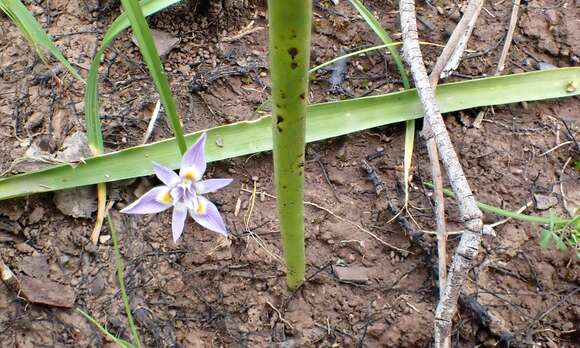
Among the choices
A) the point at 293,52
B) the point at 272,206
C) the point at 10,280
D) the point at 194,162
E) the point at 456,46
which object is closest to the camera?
the point at 293,52

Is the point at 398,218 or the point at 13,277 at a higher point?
the point at 398,218

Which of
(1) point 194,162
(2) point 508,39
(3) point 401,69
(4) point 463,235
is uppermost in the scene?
(2) point 508,39

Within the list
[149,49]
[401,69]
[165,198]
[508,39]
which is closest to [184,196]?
[165,198]

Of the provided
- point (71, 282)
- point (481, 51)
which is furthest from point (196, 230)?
point (481, 51)

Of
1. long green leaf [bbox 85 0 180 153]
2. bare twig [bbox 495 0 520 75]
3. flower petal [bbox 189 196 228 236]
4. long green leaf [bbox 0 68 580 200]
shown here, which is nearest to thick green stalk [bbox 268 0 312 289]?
flower petal [bbox 189 196 228 236]

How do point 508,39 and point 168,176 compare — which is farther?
point 508,39

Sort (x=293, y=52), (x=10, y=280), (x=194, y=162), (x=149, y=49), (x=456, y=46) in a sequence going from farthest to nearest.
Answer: (x=456, y=46), (x=10, y=280), (x=194, y=162), (x=149, y=49), (x=293, y=52)

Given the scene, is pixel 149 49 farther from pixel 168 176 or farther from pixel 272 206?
pixel 272 206

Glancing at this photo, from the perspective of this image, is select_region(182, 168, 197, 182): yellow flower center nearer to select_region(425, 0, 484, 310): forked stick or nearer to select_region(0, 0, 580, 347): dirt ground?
select_region(0, 0, 580, 347): dirt ground

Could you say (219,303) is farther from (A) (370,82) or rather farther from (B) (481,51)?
(B) (481,51)
